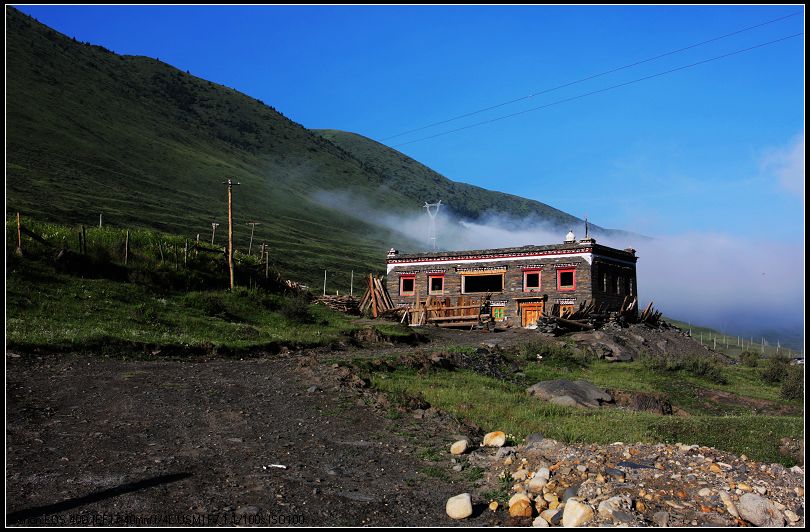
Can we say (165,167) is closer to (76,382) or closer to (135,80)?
(135,80)

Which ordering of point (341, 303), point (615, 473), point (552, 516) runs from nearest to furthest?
1. point (552, 516)
2. point (615, 473)
3. point (341, 303)

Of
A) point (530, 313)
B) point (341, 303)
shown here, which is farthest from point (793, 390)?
point (341, 303)

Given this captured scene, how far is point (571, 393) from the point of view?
19422 mm

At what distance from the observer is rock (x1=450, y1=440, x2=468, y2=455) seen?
40.4ft

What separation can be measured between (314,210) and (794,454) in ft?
469

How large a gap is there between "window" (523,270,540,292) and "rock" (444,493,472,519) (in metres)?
36.7

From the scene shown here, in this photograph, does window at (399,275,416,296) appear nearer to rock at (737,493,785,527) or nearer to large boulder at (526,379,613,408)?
large boulder at (526,379,613,408)

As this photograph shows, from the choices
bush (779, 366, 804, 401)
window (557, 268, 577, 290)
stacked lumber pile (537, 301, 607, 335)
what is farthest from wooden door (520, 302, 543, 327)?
bush (779, 366, 804, 401)

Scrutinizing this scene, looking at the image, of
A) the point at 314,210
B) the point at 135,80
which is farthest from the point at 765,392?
the point at 135,80

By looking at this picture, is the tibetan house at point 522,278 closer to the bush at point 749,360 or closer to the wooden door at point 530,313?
the wooden door at point 530,313

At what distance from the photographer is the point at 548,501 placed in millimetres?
9289

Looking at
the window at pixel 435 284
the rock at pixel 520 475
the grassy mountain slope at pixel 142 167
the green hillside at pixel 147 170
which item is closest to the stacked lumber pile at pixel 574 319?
the window at pixel 435 284

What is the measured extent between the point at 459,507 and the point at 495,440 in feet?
12.2

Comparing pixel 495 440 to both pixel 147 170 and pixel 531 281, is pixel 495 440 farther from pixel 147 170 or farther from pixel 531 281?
pixel 147 170
